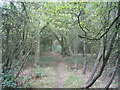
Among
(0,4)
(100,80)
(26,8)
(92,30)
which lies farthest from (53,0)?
(100,80)

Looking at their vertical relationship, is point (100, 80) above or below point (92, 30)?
below

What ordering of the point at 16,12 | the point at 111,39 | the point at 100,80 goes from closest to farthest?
the point at 111,39 → the point at 16,12 → the point at 100,80

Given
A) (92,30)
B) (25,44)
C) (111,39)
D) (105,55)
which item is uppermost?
(92,30)

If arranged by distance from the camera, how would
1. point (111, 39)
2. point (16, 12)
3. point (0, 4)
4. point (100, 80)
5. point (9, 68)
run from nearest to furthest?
point (0, 4) < point (111, 39) < point (16, 12) < point (9, 68) < point (100, 80)

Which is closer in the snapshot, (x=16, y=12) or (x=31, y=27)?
(x=16, y=12)

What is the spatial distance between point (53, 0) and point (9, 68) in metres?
1.54

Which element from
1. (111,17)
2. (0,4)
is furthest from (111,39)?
(0,4)

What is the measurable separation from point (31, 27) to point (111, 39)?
160 centimetres

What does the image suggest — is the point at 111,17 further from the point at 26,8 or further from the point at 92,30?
the point at 26,8

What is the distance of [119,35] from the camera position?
1.31 metres

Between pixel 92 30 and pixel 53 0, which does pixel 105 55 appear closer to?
pixel 92 30

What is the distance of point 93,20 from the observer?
71.7 inches

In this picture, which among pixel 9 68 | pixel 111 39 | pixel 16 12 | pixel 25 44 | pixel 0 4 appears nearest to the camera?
pixel 0 4

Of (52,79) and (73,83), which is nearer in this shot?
(73,83)
